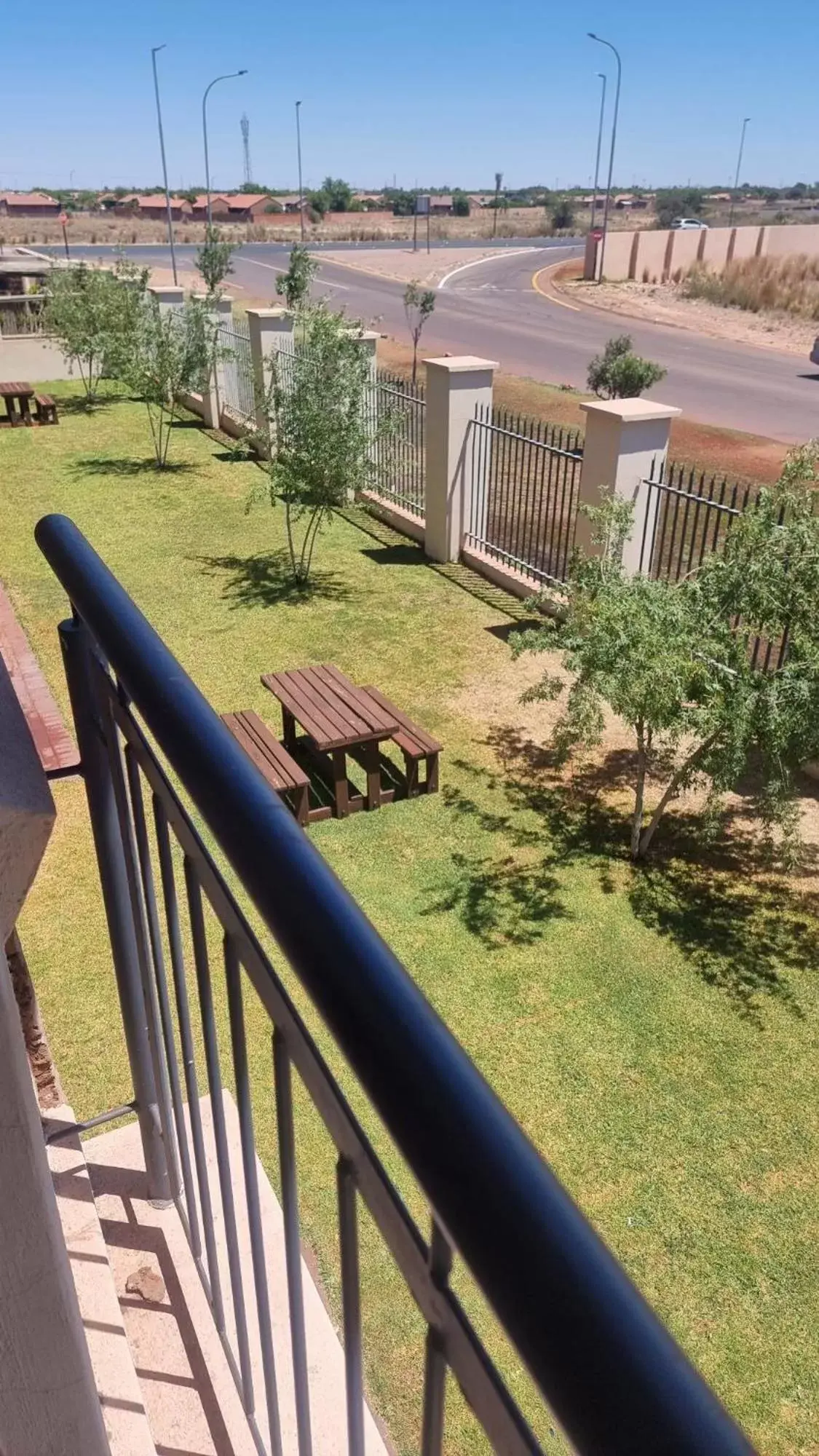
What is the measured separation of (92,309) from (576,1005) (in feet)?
53.7

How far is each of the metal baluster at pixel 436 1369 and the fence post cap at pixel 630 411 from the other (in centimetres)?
793

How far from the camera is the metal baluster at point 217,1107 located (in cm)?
139

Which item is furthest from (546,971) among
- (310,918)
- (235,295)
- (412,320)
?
(235,295)

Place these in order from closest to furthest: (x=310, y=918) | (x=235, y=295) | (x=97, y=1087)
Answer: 1. (x=310, y=918)
2. (x=97, y=1087)
3. (x=235, y=295)

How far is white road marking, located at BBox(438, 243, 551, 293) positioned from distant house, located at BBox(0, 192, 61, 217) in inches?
2264

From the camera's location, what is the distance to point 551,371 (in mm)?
25812

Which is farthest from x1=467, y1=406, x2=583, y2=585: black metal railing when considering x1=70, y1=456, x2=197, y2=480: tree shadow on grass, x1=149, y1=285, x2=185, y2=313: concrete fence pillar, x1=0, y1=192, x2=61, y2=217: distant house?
x1=0, y1=192, x2=61, y2=217: distant house

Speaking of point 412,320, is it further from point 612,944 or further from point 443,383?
point 612,944

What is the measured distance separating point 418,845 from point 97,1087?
2461 millimetres

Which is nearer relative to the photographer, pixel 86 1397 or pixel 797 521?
pixel 86 1397

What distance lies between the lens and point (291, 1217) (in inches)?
45.8

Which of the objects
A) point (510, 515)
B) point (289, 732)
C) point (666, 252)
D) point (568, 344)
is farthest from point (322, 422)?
point (666, 252)

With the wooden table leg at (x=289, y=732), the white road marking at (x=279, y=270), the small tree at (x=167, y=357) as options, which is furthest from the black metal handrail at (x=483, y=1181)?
the white road marking at (x=279, y=270)

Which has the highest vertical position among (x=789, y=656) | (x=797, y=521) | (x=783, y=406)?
(x=797, y=521)
